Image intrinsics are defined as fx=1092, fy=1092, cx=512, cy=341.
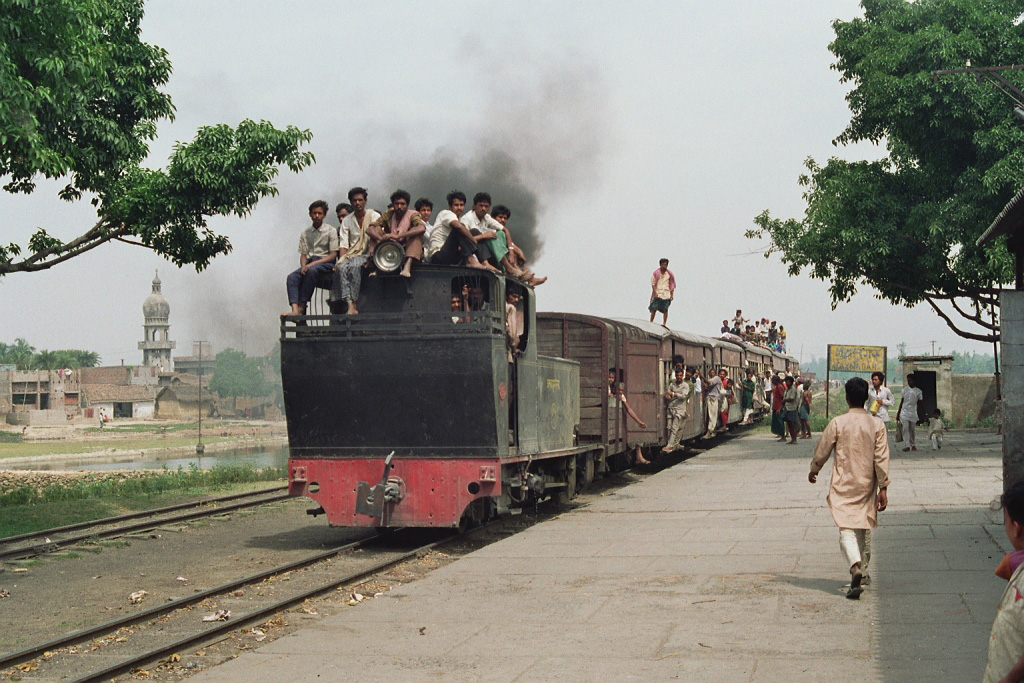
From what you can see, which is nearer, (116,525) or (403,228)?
(403,228)

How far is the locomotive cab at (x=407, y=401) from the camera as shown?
37.0ft

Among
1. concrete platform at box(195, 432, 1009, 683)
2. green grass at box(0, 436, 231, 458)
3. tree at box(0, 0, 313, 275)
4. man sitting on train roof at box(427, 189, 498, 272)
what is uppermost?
tree at box(0, 0, 313, 275)

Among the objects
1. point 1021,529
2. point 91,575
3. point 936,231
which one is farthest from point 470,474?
point 936,231

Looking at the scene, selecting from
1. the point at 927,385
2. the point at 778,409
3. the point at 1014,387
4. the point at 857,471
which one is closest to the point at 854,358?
the point at 927,385

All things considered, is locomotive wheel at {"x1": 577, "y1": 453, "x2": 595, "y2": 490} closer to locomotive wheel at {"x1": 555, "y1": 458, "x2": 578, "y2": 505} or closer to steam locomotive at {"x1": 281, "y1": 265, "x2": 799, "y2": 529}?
locomotive wheel at {"x1": 555, "y1": 458, "x2": 578, "y2": 505}

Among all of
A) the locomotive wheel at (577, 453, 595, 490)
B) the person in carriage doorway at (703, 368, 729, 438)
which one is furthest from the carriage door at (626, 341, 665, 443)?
the person in carriage doorway at (703, 368, 729, 438)

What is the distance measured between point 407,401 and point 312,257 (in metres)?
1.96

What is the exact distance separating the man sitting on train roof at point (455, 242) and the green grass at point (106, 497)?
7.04 metres

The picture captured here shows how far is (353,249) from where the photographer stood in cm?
1163

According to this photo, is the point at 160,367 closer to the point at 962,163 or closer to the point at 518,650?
the point at 962,163

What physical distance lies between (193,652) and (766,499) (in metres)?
9.12

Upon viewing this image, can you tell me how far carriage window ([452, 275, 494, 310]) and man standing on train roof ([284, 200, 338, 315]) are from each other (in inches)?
55.7

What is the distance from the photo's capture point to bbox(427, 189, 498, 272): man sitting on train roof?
11500 millimetres

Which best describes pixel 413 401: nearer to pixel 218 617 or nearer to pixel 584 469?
pixel 218 617
